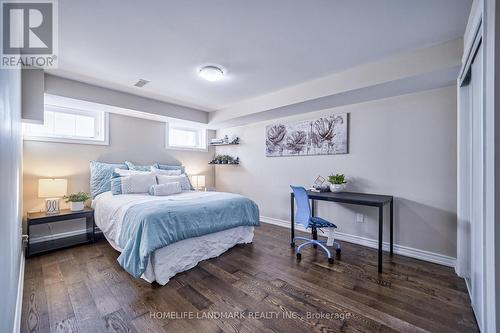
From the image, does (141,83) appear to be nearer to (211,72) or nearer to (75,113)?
(211,72)

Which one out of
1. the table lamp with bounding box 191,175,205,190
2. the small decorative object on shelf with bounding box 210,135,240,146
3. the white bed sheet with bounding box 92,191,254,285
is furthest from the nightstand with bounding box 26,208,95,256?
the small decorative object on shelf with bounding box 210,135,240,146

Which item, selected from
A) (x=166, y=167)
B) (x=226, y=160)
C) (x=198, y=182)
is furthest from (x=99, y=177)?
(x=226, y=160)

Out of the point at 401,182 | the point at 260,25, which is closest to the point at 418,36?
the point at 260,25

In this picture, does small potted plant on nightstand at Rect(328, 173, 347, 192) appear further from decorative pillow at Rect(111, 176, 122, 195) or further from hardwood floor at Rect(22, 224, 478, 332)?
decorative pillow at Rect(111, 176, 122, 195)

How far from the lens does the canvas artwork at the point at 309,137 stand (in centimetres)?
→ 335

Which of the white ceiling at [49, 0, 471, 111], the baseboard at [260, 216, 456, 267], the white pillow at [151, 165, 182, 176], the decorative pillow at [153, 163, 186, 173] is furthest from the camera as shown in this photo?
the decorative pillow at [153, 163, 186, 173]

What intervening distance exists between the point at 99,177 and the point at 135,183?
634 mm

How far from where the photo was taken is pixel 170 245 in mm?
2209

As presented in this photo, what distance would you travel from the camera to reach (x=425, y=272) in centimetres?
232

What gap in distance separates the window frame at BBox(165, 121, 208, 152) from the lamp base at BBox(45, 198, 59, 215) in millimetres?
2004

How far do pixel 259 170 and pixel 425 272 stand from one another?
9.69 feet

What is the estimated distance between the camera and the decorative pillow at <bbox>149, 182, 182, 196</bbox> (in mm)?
3260

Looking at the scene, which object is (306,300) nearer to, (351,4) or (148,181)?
(351,4)

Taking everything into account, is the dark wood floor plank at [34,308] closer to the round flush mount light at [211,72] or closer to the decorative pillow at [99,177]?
the decorative pillow at [99,177]
